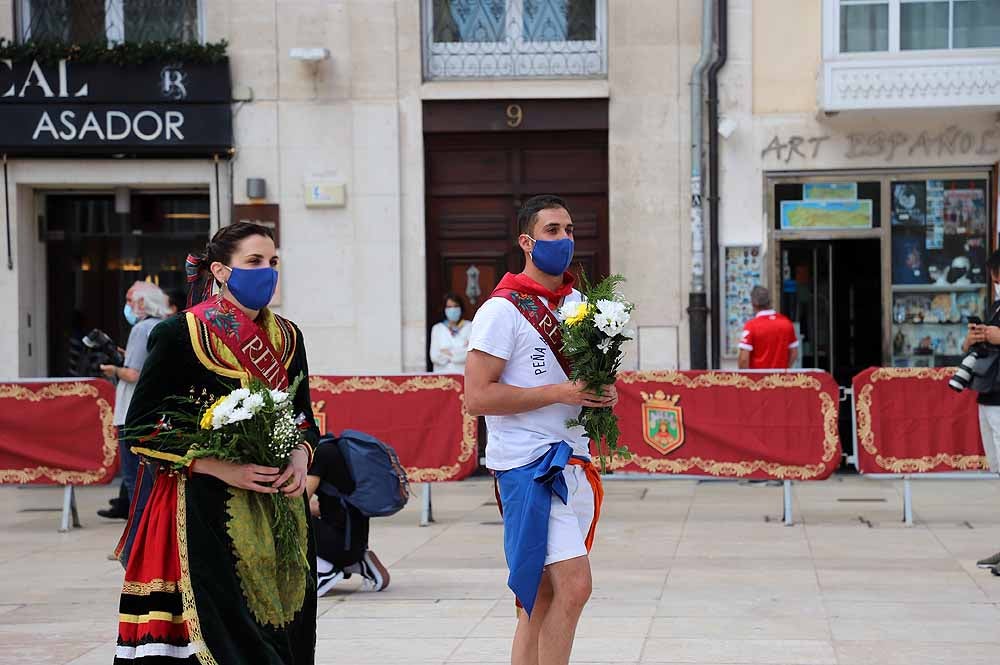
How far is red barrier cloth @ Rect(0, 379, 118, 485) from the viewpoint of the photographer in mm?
11859

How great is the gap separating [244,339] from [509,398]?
3.23 feet

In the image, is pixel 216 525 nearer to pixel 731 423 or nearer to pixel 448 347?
pixel 731 423

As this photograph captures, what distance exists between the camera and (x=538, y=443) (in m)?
5.29

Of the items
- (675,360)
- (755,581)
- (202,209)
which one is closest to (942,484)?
(675,360)

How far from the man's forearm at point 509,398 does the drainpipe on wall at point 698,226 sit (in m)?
10.3

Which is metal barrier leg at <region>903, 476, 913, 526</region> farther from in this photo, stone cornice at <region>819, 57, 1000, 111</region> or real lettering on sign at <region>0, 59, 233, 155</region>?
real lettering on sign at <region>0, 59, 233, 155</region>

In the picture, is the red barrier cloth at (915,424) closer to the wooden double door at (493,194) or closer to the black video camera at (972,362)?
the black video camera at (972,362)

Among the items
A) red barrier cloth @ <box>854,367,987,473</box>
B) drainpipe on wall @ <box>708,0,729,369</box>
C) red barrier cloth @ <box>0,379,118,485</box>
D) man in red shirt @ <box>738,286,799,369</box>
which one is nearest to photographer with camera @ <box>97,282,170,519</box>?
red barrier cloth @ <box>0,379,118,485</box>

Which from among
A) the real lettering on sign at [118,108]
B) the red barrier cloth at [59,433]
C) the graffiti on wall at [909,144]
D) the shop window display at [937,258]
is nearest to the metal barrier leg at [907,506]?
the shop window display at [937,258]

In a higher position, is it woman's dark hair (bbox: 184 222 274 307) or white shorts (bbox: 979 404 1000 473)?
woman's dark hair (bbox: 184 222 274 307)

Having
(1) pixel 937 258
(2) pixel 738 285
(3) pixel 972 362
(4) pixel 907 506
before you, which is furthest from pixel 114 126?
(3) pixel 972 362

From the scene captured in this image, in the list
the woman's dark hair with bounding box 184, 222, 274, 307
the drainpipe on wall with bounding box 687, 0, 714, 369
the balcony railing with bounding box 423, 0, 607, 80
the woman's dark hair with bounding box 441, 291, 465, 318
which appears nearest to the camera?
the woman's dark hair with bounding box 184, 222, 274, 307

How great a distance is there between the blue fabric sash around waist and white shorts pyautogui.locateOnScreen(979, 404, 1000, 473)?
5.05 meters

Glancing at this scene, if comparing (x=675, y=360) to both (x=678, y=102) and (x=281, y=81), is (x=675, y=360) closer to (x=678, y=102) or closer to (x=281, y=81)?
(x=678, y=102)
